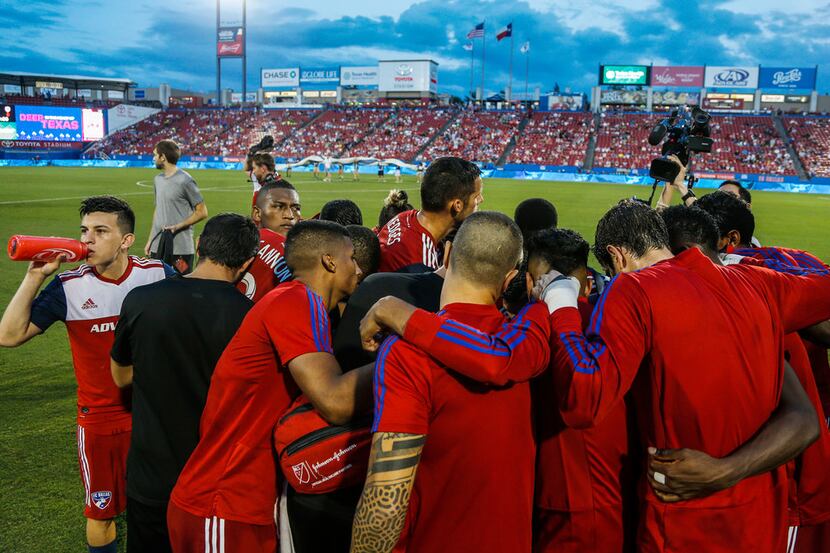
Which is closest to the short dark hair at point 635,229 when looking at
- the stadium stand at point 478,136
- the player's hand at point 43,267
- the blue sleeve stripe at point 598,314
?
the blue sleeve stripe at point 598,314

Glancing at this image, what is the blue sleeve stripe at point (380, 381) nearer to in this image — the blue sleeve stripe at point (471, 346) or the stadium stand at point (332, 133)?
the blue sleeve stripe at point (471, 346)

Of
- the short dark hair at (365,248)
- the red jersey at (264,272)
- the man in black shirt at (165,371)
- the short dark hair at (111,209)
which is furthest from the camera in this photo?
the red jersey at (264,272)

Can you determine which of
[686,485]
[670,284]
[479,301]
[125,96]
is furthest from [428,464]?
[125,96]

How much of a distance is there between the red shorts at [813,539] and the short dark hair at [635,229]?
1.77 meters

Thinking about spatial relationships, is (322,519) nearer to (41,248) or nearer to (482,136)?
(41,248)

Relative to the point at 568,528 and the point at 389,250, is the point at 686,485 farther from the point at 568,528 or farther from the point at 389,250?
the point at 389,250

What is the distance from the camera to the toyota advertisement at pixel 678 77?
8062 cm

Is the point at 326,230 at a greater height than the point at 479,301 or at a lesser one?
greater

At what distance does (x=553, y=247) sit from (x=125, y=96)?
10108cm

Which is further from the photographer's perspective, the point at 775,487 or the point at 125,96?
the point at 125,96

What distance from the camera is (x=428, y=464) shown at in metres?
2.19

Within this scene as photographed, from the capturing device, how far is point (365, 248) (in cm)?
375

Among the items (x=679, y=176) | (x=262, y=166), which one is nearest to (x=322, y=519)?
(x=679, y=176)

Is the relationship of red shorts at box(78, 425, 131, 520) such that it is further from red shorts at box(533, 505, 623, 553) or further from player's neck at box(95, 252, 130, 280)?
red shorts at box(533, 505, 623, 553)
